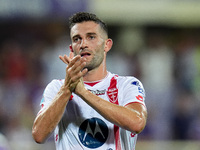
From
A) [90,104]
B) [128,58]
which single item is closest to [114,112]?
[90,104]

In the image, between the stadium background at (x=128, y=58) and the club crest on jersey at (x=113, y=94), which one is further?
the stadium background at (x=128, y=58)

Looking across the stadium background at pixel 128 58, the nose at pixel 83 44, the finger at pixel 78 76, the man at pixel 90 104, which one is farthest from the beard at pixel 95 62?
the stadium background at pixel 128 58

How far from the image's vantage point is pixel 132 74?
36.1 feet

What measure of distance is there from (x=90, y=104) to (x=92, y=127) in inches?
18.2

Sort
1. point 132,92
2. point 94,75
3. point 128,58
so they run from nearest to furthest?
point 132,92 → point 94,75 → point 128,58

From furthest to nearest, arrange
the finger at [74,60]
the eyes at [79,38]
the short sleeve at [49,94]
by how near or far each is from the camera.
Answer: the eyes at [79,38], the short sleeve at [49,94], the finger at [74,60]

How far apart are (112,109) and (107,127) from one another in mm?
437

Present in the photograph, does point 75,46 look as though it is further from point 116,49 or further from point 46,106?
point 116,49

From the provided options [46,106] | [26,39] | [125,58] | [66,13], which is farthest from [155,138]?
[46,106]

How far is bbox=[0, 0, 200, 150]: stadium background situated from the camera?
957 centimetres

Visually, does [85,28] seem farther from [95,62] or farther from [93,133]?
[93,133]

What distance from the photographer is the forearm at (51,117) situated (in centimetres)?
378

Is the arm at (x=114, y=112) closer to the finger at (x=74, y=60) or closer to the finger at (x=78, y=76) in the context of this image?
the finger at (x=78, y=76)

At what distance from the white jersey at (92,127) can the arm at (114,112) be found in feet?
0.99
